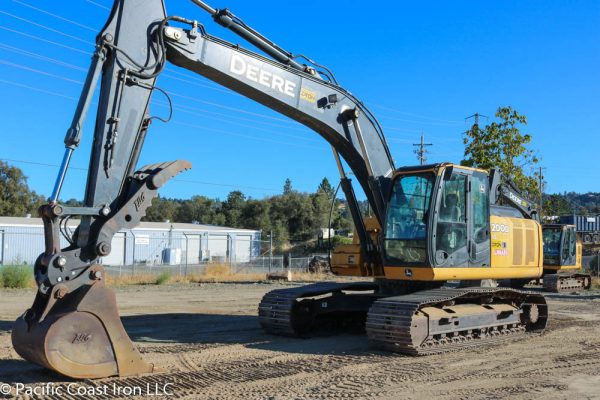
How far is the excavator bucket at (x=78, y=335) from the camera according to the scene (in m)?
6.16

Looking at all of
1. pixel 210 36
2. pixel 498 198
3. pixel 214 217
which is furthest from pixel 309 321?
pixel 214 217

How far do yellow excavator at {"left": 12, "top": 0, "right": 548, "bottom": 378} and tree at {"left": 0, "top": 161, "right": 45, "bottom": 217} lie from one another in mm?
52828

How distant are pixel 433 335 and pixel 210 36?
534 centimetres

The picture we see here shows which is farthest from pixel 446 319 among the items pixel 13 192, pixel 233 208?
pixel 233 208

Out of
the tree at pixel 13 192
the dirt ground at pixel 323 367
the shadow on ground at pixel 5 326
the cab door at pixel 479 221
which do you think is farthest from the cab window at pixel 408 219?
the tree at pixel 13 192

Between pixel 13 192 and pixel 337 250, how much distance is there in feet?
179

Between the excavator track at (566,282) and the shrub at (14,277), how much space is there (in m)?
19.3

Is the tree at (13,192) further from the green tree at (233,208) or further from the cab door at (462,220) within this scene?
the cab door at (462,220)

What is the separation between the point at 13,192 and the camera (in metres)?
57.4

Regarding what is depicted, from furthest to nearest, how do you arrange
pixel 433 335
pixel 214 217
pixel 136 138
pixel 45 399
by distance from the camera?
pixel 214 217 → pixel 433 335 → pixel 136 138 → pixel 45 399

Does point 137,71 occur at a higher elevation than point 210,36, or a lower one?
lower

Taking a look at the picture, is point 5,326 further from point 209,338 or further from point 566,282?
point 566,282

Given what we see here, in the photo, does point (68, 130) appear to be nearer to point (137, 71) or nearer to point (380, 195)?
point (137, 71)

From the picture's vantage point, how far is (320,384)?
6.90 meters
